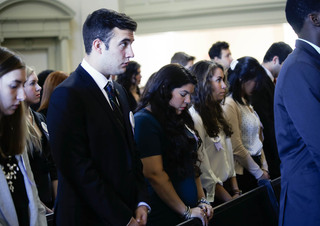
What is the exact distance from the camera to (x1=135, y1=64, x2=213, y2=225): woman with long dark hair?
2.47 meters

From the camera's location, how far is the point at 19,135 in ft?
6.51

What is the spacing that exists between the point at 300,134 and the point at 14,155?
120cm

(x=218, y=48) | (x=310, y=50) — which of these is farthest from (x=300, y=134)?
(x=218, y=48)

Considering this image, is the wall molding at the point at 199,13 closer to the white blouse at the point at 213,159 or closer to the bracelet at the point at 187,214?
the white blouse at the point at 213,159

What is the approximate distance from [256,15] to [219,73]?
5.11 m

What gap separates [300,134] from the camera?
1646 mm

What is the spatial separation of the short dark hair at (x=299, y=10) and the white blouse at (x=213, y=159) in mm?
1252

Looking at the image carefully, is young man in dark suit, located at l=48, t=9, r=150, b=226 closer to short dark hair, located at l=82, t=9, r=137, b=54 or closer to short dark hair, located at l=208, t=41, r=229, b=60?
short dark hair, located at l=82, t=9, r=137, b=54

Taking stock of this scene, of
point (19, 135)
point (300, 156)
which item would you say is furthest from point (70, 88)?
point (300, 156)

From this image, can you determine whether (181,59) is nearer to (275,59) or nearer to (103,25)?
(275,59)

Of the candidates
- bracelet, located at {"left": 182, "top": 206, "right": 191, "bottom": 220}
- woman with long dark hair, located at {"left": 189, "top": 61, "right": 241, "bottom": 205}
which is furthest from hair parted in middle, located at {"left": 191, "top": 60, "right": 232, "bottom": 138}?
bracelet, located at {"left": 182, "top": 206, "right": 191, "bottom": 220}

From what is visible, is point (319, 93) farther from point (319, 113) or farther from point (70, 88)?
point (70, 88)

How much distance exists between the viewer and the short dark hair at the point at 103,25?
2.02m

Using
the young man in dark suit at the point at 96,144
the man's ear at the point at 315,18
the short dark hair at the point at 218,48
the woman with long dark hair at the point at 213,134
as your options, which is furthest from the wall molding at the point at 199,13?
the man's ear at the point at 315,18
